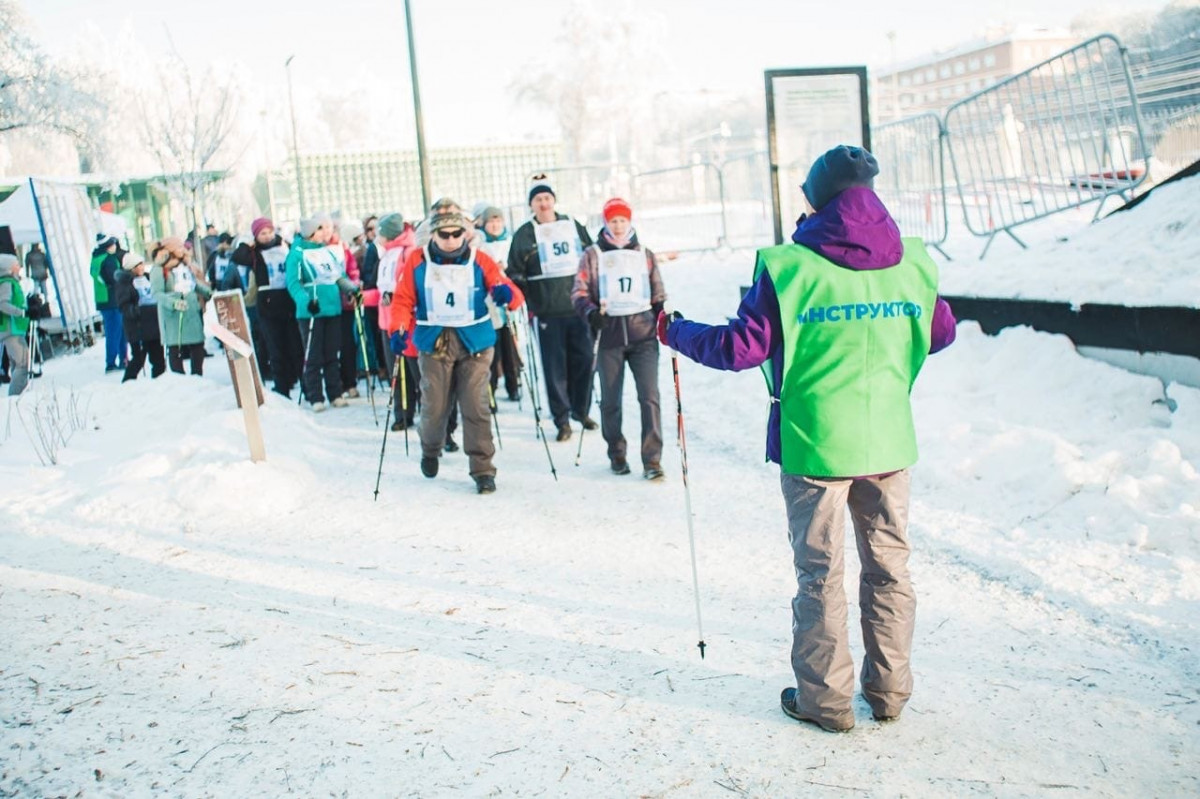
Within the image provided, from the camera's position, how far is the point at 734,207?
66.1 feet

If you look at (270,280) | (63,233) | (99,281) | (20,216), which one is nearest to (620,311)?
(270,280)

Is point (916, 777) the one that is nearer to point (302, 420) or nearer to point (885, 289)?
point (885, 289)

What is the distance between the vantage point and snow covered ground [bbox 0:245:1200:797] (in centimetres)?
347

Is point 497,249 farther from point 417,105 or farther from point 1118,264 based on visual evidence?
point 417,105

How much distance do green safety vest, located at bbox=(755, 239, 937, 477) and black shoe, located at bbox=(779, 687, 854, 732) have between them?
0.87 meters

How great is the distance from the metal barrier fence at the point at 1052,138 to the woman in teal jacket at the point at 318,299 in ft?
22.1

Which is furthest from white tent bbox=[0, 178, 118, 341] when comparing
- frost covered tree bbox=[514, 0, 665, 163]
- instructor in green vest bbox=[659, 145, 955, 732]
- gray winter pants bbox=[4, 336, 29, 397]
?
frost covered tree bbox=[514, 0, 665, 163]

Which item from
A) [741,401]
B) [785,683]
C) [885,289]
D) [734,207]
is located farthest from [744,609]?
[734,207]

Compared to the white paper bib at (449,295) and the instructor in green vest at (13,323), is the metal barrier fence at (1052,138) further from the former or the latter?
the instructor in green vest at (13,323)

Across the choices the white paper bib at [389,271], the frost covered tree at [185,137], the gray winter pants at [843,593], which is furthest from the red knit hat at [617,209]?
the frost covered tree at [185,137]

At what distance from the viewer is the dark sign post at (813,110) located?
38.4 ft

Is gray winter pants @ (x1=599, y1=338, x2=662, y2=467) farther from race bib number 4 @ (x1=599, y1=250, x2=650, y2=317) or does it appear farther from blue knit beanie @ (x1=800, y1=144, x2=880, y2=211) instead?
blue knit beanie @ (x1=800, y1=144, x2=880, y2=211)

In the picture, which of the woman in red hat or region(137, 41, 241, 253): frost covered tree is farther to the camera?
region(137, 41, 241, 253): frost covered tree

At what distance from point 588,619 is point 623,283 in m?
3.31
